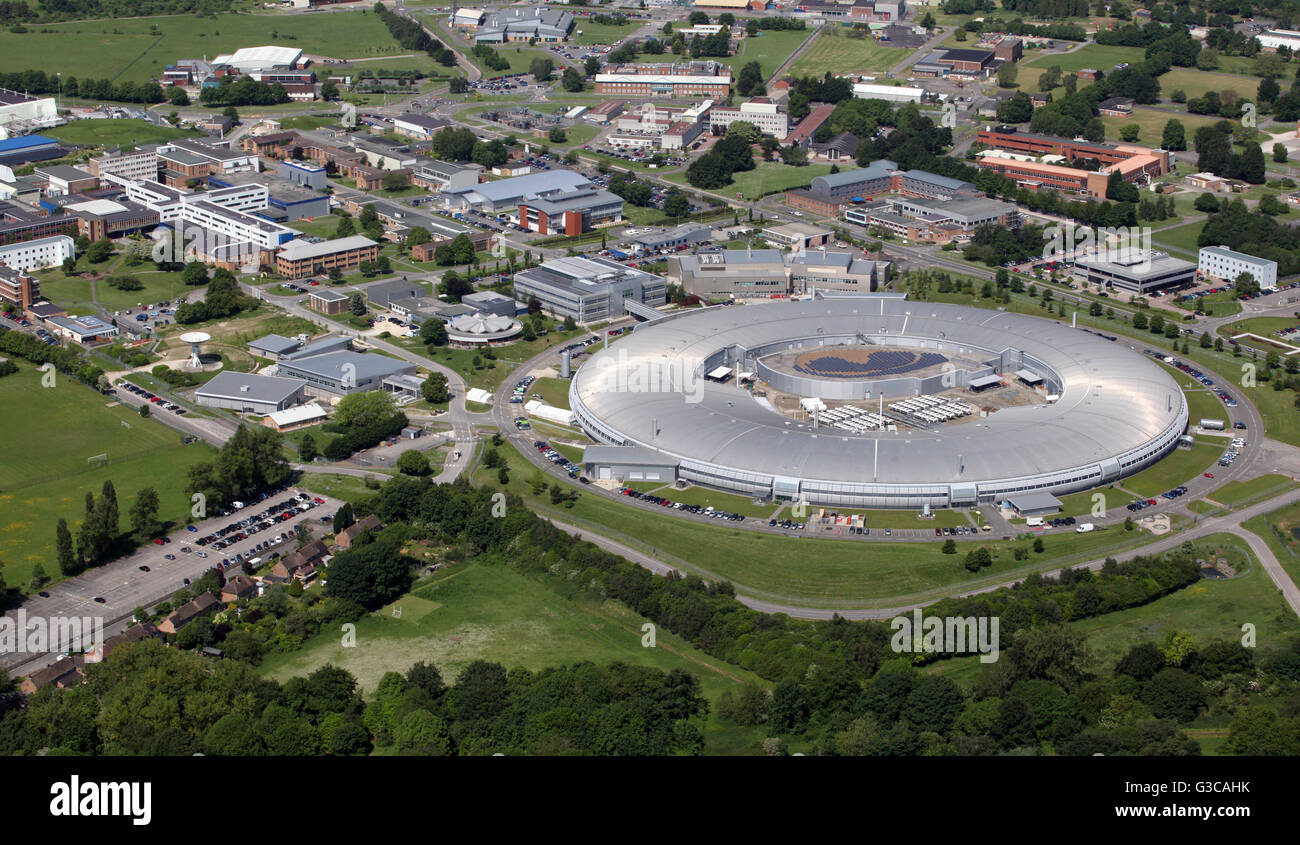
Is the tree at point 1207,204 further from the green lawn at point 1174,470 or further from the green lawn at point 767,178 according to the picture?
the green lawn at point 1174,470

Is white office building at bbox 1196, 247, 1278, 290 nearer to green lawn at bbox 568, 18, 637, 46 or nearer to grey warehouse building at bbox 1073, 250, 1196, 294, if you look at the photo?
grey warehouse building at bbox 1073, 250, 1196, 294

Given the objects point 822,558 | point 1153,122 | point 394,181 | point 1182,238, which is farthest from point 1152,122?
point 822,558

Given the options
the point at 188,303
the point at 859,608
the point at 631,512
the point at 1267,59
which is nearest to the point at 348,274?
the point at 188,303

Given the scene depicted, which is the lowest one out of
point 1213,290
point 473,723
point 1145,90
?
point 473,723

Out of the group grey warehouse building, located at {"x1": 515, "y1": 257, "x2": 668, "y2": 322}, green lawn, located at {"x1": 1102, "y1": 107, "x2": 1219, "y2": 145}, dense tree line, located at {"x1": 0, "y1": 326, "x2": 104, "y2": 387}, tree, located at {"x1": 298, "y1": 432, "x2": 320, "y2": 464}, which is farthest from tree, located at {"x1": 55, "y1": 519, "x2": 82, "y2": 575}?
green lawn, located at {"x1": 1102, "y1": 107, "x2": 1219, "y2": 145}

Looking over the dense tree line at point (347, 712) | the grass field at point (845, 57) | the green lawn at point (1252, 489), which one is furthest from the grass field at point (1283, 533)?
the grass field at point (845, 57)

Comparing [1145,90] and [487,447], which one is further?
[1145,90]

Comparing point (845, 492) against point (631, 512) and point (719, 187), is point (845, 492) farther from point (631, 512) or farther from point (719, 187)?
point (719, 187)
